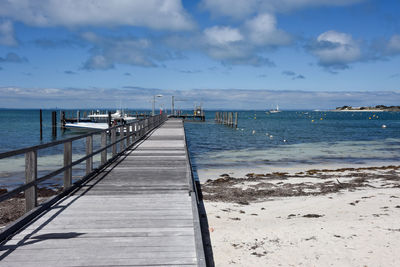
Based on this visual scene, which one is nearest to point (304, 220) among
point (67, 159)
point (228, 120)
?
point (67, 159)

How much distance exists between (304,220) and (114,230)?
200 inches

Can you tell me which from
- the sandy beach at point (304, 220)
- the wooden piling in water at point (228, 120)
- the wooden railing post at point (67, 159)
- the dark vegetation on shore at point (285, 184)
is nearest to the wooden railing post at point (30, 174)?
the wooden railing post at point (67, 159)

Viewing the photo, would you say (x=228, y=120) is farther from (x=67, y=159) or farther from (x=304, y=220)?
(x=67, y=159)

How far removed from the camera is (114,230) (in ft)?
16.4

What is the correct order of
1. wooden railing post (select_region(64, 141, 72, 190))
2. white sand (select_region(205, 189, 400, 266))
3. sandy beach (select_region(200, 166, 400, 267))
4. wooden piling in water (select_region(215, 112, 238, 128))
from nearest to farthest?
white sand (select_region(205, 189, 400, 266))
sandy beach (select_region(200, 166, 400, 267))
wooden railing post (select_region(64, 141, 72, 190))
wooden piling in water (select_region(215, 112, 238, 128))

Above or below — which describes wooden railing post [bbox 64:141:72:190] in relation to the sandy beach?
above

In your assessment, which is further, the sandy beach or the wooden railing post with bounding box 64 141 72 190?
the wooden railing post with bounding box 64 141 72 190

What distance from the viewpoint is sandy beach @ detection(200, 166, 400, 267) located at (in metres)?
6.20

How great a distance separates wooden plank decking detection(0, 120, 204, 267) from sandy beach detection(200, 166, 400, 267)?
1.32m

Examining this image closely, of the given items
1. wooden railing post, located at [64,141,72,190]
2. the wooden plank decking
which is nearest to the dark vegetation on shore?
the wooden plank decking

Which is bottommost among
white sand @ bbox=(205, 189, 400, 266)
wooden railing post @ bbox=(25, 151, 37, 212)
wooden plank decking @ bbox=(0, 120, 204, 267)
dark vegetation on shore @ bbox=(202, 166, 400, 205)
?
dark vegetation on shore @ bbox=(202, 166, 400, 205)

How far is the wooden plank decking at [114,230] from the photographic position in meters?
4.07

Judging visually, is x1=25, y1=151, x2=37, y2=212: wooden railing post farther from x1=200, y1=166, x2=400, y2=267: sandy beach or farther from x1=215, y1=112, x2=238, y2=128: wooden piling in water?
x1=215, y1=112, x2=238, y2=128: wooden piling in water

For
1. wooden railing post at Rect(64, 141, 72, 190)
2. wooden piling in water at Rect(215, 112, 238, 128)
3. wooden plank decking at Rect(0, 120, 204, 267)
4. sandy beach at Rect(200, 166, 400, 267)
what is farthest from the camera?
wooden piling in water at Rect(215, 112, 238, 128)
